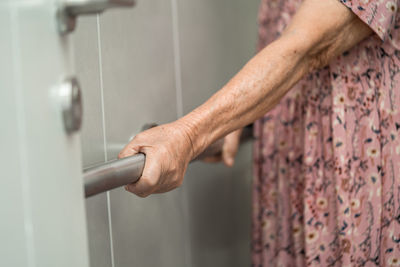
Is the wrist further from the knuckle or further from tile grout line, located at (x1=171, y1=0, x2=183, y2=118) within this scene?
tile grout line, located at (x1=171, y1=0, x2=183, y2=118)

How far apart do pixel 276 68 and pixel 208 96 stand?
427 millimetres

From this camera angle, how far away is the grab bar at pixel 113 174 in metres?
0.56

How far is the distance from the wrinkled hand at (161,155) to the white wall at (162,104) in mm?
122

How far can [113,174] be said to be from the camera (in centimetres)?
60

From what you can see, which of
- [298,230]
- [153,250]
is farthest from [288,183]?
[153,250]

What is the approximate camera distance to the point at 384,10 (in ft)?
2.91

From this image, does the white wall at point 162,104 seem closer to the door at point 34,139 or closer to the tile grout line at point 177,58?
the tile grout line at point 177,58

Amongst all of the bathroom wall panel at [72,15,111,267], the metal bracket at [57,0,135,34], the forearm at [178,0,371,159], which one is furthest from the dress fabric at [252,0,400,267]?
the metal bracket at [57,0,135,34]

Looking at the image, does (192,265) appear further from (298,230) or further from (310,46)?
(310,46)

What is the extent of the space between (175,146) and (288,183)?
0.56 meters

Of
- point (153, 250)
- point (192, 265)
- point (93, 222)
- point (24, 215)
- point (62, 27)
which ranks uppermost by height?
point (62, 27)

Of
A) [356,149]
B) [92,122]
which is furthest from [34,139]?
[356,149]

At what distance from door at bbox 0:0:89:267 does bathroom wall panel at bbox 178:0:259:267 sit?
710 mm

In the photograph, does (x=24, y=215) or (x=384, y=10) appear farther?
(x=384, y=10)
